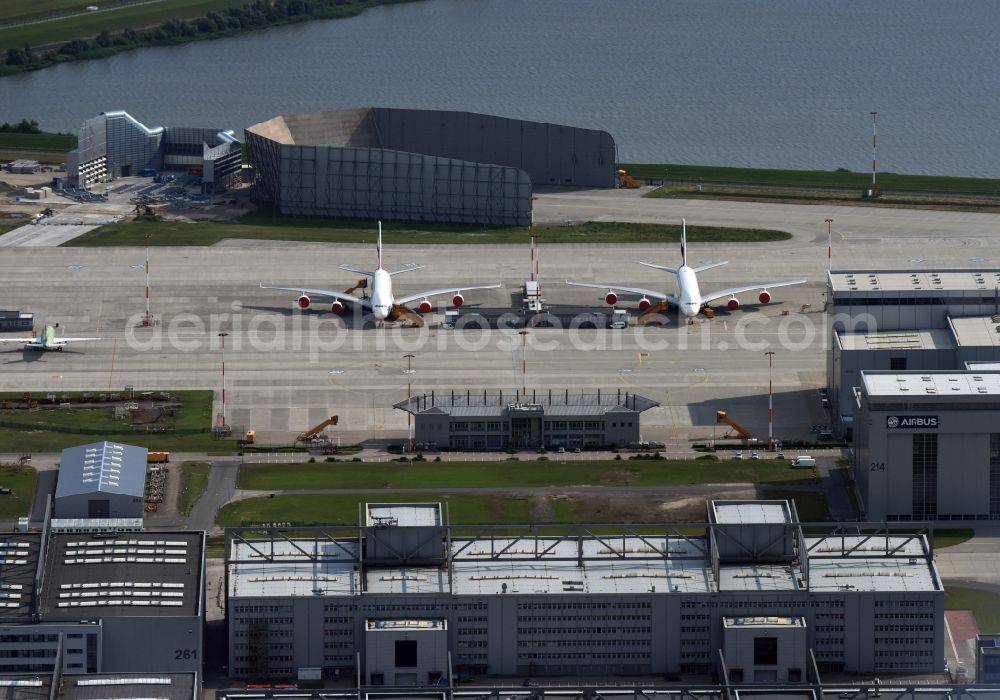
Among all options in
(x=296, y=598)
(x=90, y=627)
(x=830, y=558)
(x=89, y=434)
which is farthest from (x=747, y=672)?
(x=89, y=434)

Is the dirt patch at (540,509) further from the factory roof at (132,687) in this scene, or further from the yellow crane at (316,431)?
the factory roof at (132,687)

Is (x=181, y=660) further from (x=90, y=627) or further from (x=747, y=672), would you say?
(x=747, y=672)

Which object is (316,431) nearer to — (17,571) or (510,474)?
(510,474)

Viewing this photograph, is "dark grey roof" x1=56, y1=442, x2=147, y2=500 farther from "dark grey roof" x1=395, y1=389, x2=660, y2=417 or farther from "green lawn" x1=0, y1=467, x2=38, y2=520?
"dark grey roof" x1=395, y1=389, x2=660, y2=417

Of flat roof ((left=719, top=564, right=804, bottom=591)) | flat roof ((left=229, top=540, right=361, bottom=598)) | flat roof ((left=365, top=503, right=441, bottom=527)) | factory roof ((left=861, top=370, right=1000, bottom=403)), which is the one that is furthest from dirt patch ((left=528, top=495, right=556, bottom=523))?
factory roof ((left=861, top=370, right=1000, bottom=403))

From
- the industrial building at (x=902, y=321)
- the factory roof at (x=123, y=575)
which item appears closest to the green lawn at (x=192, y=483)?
the factory roof at (x=123, y=575)
